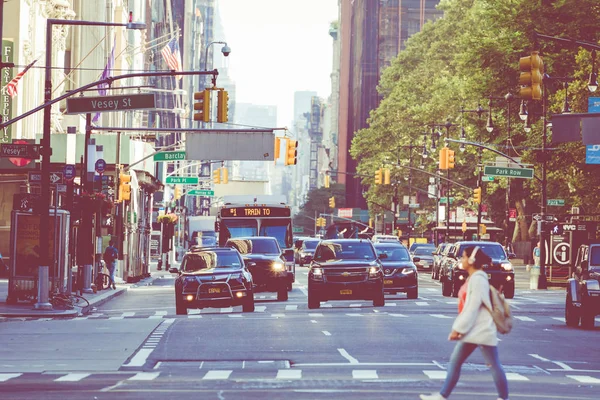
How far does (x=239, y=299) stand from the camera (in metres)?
34.2

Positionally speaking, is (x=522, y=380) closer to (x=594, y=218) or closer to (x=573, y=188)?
(x=573, y=188)

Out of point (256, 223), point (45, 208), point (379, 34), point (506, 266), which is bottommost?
point (506, 266)

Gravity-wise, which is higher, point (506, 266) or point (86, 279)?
point (506, 266)

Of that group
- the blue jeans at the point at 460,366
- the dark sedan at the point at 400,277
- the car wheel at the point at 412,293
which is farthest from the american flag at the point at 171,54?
the blue jeans at the point at 460,366

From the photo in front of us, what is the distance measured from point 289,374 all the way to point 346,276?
58.4 ft

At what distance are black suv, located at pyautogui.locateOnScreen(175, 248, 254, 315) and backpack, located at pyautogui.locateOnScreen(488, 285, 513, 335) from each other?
1990 centimetres

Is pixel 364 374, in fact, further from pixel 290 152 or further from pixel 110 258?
pixel 290 152

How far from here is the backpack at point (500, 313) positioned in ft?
46.2

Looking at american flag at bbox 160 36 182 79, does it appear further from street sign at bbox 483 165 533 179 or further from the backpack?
the backpack

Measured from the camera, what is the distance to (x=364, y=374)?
1812 centimetres

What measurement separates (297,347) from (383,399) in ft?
26.3

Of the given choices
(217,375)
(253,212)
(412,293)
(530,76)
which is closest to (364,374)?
(217,375)

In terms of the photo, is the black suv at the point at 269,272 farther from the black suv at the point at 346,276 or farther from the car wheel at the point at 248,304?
the car wheel at the point at 248,304

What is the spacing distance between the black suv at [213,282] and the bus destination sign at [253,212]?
18.1m
